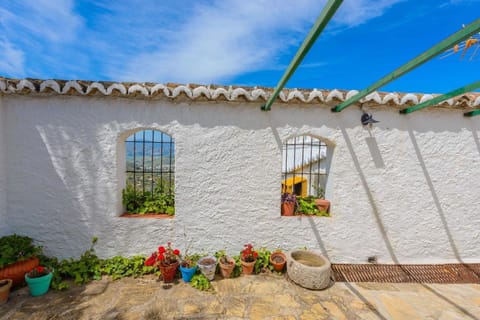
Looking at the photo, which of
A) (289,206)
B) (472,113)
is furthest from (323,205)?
(472,113)

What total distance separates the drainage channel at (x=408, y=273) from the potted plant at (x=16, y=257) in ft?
16.7

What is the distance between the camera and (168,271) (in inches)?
131

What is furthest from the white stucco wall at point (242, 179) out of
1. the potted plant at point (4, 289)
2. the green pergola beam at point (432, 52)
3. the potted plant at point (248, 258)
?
the green pergola beam at point (432, 52)

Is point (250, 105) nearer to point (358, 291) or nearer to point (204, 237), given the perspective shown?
point (204, 237)

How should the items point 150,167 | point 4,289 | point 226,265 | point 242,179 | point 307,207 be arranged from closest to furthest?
1. point 4,289
2. point 226,265
3. point 242,179
4. point 307,207
5. point 150,167

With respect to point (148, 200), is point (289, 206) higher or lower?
lower

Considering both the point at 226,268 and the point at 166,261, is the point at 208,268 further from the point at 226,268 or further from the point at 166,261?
the point at 166,261

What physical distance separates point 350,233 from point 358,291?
988 millimetres

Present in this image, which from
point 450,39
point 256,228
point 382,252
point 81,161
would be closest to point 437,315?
point 382,252

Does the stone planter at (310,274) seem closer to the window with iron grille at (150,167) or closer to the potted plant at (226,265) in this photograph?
the potted plant at (226,265)

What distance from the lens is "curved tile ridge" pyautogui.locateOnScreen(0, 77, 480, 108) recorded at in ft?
11.1

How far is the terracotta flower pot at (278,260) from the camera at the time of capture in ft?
11.9

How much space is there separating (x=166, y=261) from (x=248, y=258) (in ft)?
4.66

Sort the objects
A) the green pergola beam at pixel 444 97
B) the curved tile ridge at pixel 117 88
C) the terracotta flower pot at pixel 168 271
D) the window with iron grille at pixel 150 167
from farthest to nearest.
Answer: the window with iron grille at pixel 150 167 → the curved tile ridge at pixel 117 88 → the terracotta flower pot at pixel 168 271 → the green pergola beam at pixel 444 97
